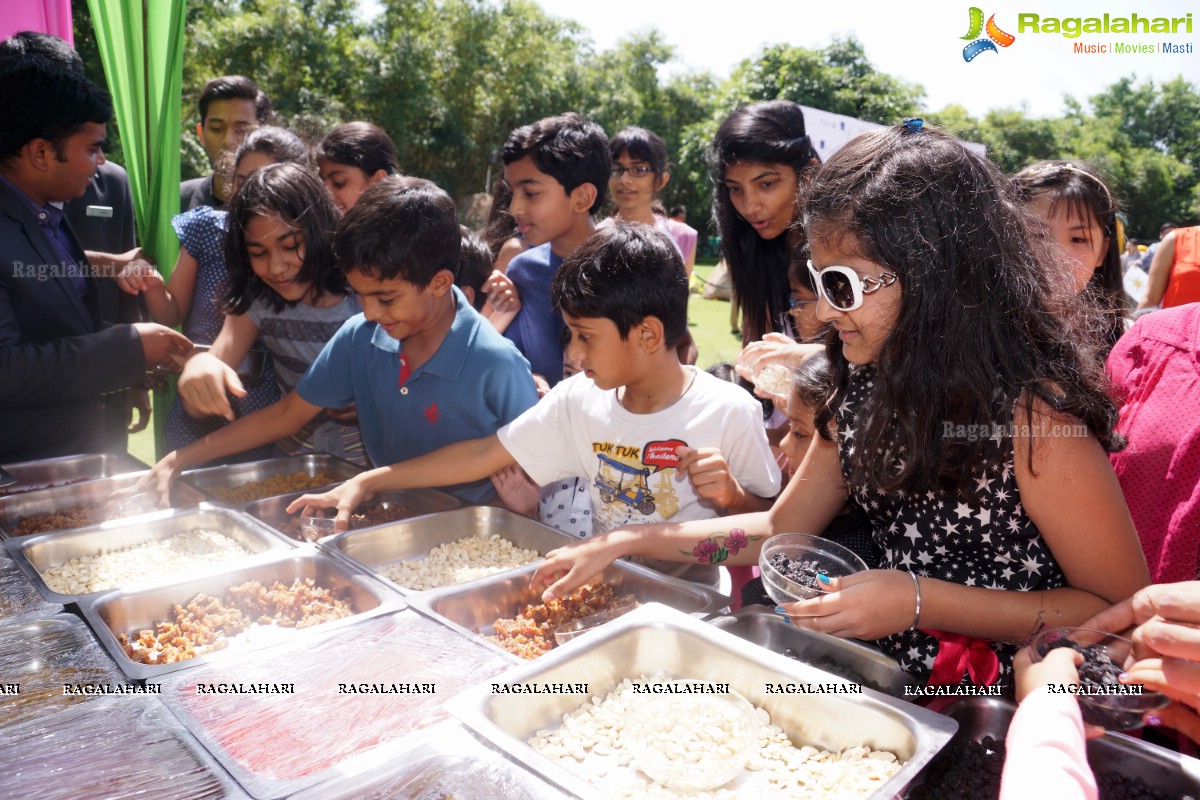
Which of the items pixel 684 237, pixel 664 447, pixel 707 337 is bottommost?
pixel 707 337

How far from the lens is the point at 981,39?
4.37 m

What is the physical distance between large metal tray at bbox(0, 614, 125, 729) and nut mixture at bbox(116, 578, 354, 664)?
0.13m

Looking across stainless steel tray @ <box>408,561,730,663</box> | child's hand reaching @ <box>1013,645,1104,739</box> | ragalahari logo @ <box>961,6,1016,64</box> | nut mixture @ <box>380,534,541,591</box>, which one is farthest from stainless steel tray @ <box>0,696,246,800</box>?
ragalahari logo @ <box>961,6,1016,64</box>

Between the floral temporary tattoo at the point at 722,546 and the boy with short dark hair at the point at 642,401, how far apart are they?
144mm

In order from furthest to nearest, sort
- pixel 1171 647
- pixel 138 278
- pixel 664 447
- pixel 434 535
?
Answer: pixel 138 278 < pixel 434 535 < pixel 664 447 < pixel 1171 647

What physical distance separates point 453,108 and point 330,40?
14.4 ft

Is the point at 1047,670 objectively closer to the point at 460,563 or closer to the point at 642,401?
the point at 642,401

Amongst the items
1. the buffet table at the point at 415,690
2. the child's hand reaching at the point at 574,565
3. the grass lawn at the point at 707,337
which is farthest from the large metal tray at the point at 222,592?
the grass lawn at the point at 707,337

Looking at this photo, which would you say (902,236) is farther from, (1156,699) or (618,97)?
(618,97)

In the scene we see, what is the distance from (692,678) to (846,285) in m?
0.85

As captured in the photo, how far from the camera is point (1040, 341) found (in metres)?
1.51

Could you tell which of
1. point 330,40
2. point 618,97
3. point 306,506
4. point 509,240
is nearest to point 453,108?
point 330,40

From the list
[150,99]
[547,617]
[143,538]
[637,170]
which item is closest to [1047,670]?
[547,617]

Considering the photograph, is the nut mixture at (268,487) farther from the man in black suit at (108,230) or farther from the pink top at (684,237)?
the pink top at (684,237)
